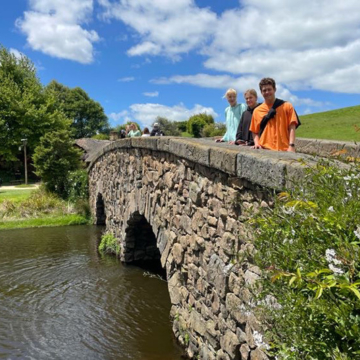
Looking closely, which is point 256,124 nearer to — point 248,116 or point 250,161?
point 248,116

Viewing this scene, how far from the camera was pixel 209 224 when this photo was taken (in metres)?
5.06

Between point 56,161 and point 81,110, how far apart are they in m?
34.8

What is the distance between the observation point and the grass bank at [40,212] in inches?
688

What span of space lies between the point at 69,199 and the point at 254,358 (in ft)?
53.4

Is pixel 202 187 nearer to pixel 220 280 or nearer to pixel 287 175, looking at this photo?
pixel 220 280

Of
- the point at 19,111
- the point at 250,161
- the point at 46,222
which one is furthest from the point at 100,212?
the point at 19,111

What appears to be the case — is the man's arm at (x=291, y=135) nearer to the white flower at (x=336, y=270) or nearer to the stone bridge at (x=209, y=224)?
the stone bridge at (x=209, y=224)

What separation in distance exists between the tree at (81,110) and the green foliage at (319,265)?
51.2 meters

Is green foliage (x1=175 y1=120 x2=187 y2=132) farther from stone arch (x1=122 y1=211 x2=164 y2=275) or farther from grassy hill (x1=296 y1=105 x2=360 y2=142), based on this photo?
stone arch (x1=122 y1=211 x2=164 y2=275)

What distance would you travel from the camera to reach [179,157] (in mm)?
6141

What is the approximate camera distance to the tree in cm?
5150

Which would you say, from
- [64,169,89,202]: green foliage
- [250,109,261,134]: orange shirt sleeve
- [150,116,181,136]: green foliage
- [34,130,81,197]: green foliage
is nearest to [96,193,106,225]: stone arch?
[64,169,89,202]: green foliage

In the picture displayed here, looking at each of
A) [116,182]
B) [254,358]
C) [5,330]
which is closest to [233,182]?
[254,358]

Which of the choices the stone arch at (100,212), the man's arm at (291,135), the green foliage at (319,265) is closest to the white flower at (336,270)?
the green foliage at (319,265)
